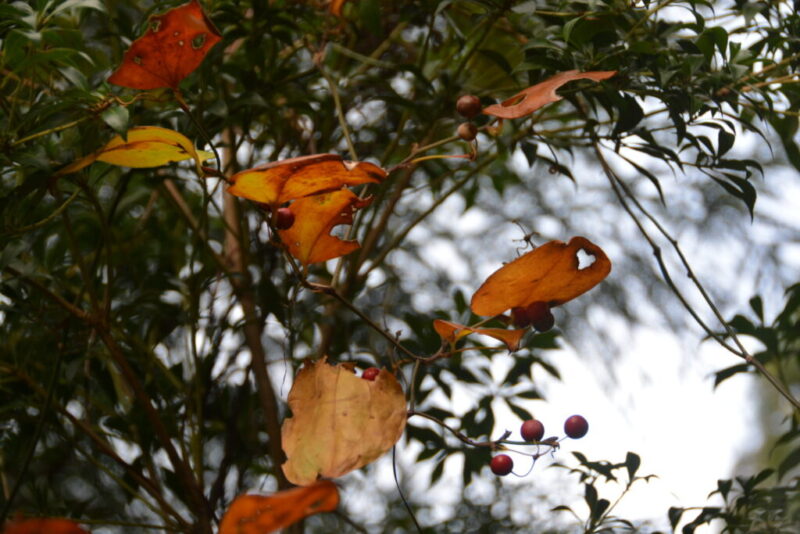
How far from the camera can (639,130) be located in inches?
32.3

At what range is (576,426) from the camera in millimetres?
651

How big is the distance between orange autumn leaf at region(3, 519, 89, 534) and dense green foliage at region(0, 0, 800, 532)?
0.21 meters

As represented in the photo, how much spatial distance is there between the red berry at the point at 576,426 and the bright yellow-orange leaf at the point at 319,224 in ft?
Answer: 0.64

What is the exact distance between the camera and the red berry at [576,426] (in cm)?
65

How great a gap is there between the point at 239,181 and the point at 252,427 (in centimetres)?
57

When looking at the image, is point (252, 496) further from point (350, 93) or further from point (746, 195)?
point (350, 93)

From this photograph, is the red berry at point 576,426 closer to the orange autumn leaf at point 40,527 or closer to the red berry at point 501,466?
the red berry at point 501,466

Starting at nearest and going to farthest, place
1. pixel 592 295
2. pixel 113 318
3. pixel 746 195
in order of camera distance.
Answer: pixel 746 195 < pixel 113 318 < pixel 592 295

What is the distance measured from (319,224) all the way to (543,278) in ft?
0.49

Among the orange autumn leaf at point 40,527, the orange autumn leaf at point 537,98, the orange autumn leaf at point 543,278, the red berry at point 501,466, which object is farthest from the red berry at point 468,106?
the orange autumn leaf at point 40,527

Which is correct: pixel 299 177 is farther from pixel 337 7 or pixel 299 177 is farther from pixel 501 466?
pixel 337 7

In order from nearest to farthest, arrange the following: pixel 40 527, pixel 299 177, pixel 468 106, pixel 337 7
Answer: pixel 40 527 < pixel 299 177 < pixel 468 106 < pixel 337 7

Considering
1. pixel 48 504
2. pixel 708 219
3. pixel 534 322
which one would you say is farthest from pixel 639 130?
pixel 708 219

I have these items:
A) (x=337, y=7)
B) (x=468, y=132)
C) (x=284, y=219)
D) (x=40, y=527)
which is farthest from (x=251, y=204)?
(x=337, y=7)
